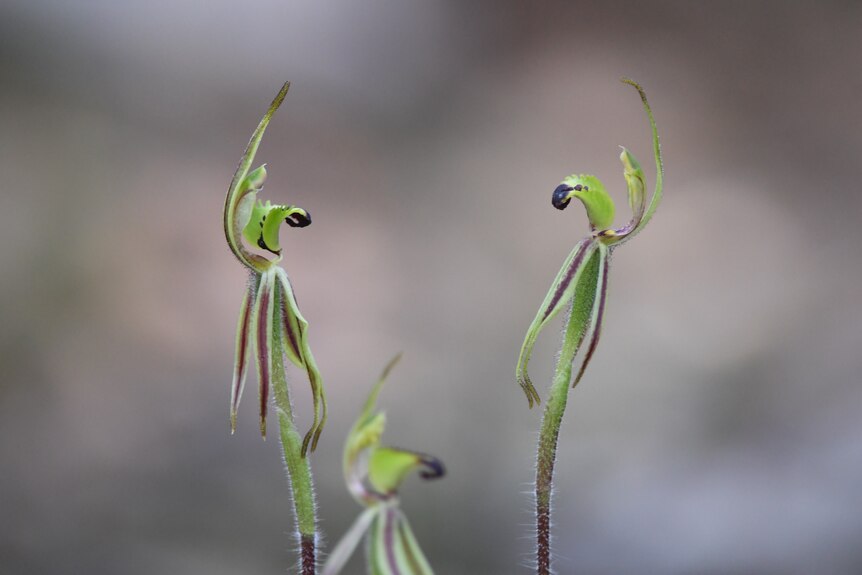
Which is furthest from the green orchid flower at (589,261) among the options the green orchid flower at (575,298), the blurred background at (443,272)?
the blurred background at (443,272)

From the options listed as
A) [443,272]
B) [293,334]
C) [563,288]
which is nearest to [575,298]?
[563,288]

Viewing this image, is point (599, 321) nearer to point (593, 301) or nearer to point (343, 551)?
point (593, 301)

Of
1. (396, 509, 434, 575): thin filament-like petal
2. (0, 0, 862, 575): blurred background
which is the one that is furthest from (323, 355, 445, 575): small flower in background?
(0, 0, 862, 575): blurred background

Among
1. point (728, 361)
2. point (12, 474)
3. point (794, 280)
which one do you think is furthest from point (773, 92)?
point (12, 474)

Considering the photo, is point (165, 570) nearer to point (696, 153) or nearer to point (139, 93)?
point (139, 93)

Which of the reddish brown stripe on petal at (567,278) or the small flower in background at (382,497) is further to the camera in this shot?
the reddish brown stripe on petal at (567,278)

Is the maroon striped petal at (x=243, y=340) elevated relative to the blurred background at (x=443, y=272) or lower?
lower

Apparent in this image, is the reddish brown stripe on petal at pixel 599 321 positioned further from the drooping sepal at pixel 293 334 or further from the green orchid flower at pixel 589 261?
the drooping sepal at pixel 293 334
